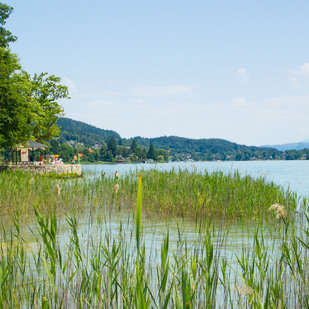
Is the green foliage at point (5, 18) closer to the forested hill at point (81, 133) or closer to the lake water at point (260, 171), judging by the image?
the lake water at point (260, 171)

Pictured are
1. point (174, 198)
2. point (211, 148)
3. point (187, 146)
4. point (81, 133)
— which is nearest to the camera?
point (174, 198)

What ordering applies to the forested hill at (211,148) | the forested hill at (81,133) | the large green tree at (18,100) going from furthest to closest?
the forested hill at (81,133), the forested hill at (211,148), the large green tree at (18,100)

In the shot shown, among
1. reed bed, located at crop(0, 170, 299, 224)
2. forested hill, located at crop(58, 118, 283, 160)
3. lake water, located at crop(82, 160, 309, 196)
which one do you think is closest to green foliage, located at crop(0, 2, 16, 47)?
lake water, located at crop(82, 160, 309, 196)

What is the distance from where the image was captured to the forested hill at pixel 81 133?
126m

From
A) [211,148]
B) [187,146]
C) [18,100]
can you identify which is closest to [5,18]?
[18,100]

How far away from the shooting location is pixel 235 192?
8.88m

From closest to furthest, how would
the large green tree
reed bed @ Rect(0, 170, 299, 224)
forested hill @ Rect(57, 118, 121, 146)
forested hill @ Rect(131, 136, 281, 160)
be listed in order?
reed bed @ Rect(0, 170, 299, 224) → the large green tree → forested hill @ Rect(131, 136, 281, 160) → forested hill @ Rect(57, 118, 121, 146)

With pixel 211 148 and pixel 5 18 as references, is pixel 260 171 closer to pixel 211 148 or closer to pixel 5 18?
pixel 5 18

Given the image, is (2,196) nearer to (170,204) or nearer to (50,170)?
(170,204)

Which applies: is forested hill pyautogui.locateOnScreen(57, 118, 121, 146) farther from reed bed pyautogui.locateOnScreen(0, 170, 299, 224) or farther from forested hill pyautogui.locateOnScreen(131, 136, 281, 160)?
reed bed pyautogui.locateOnScreen(0, 170, 299, 224)

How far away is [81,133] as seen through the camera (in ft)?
455

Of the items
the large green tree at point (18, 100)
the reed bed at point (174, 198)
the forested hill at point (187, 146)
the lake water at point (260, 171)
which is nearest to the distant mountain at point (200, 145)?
the forested hill at point (187, 146)

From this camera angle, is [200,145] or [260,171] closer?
[260,171]

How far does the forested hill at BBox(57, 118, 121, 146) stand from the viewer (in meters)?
126
